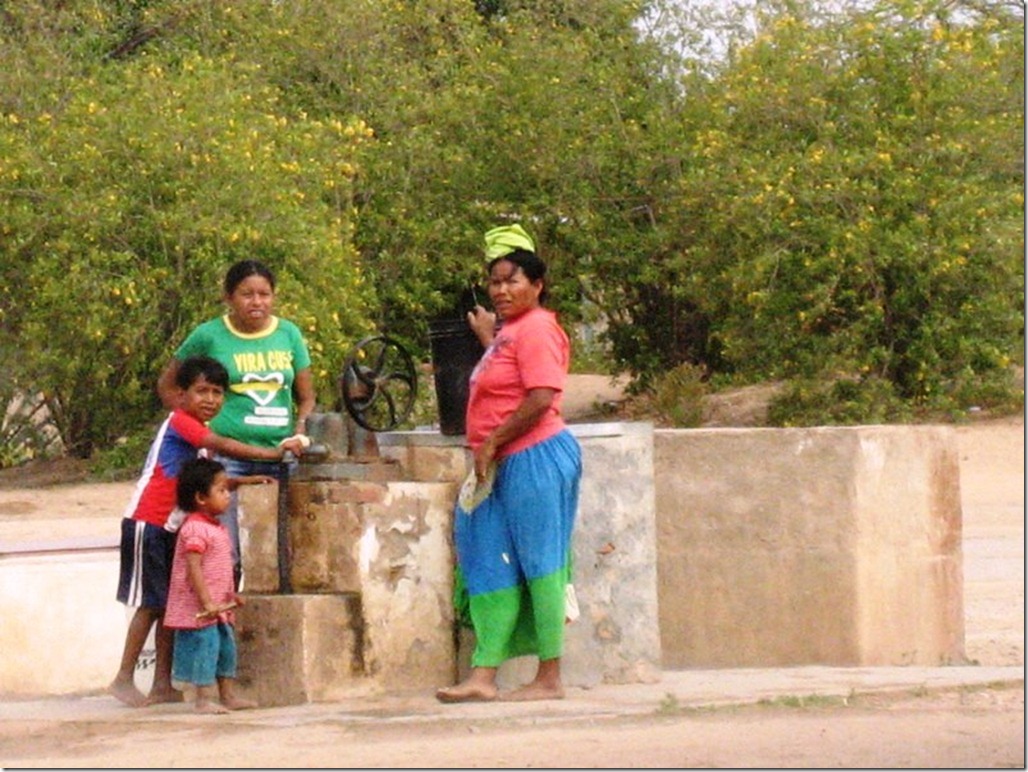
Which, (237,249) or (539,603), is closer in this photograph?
(539,603)

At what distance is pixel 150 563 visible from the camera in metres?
7.37

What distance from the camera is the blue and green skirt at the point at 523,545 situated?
6.91 meters

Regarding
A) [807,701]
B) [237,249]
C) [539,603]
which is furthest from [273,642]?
[237,249]

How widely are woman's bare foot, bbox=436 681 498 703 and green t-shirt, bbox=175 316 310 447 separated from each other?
1.16 m

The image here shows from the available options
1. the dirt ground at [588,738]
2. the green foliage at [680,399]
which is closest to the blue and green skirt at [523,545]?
the dirt ground at [588,738]

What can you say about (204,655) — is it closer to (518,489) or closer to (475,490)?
(475,490)

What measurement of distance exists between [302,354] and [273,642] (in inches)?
43.4

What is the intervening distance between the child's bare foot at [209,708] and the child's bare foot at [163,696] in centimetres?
40

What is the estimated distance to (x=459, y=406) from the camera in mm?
7820

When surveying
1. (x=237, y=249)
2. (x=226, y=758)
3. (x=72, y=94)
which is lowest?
(x=226, y=758)

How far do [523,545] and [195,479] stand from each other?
48.9 inches

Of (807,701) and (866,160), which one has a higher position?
(866,160)

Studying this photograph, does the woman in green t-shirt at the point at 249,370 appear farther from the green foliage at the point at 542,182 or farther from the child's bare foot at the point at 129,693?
the green foliage at the point at 542,182

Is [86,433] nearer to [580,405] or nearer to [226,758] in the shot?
[580,405]
